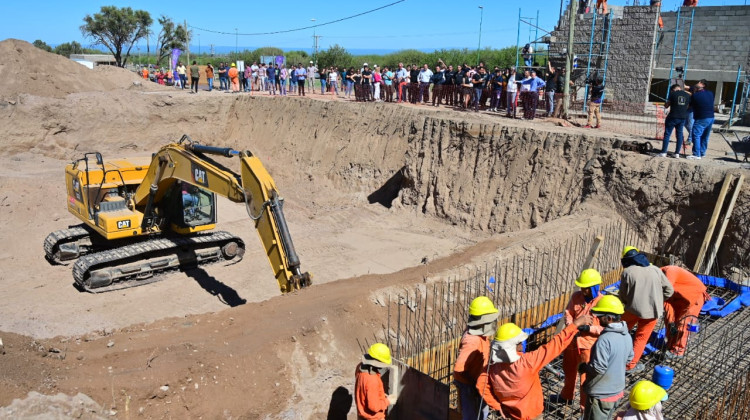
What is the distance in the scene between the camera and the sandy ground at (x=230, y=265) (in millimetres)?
7086

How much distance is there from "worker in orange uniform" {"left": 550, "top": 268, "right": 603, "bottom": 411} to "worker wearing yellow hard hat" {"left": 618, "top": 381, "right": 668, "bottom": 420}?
124 cm

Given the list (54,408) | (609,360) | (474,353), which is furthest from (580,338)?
(54,408)

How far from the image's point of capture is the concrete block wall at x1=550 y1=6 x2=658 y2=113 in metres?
20.1

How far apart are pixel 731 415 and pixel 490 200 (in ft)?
32.4

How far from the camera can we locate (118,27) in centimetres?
5375

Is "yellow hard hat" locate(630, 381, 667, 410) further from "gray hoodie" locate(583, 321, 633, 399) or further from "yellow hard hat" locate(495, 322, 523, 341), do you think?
"yellow hard hat" locate(495, 322, 523, 341)

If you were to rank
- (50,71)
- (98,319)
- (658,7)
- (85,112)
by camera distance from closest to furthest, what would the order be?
1. (98,319)
2. (658,7)
3. (85,112)
4. (50,71)

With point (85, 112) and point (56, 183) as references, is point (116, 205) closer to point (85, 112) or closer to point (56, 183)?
point (56, 183)

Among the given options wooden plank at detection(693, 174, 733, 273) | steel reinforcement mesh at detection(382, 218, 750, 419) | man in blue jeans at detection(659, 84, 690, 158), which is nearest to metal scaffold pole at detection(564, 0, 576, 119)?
man in blue jeans at detection(659, 84, 690, 158)

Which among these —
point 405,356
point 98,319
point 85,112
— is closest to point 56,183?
point 85,112

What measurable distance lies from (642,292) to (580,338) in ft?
4.03

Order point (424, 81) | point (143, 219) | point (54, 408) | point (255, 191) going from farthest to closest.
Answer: point (424, 81) < point (143, 219) < point (255, 191) < point (54, 408)

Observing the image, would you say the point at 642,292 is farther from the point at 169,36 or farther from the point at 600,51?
the point at 169,36

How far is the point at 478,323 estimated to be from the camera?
218 inches
